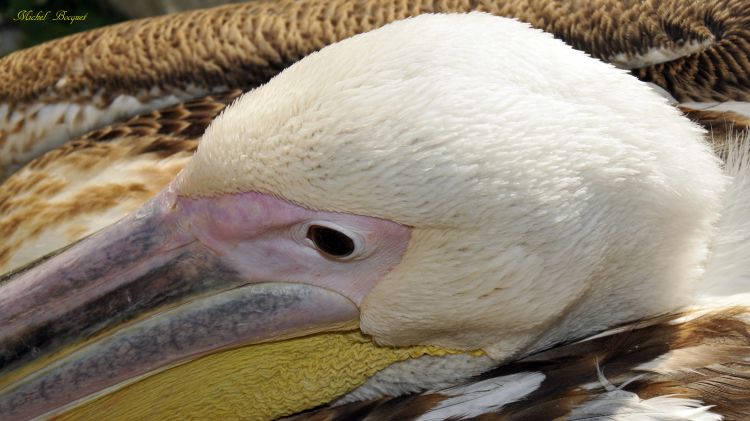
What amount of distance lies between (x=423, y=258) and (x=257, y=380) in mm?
463

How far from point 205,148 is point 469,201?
50 centimetres

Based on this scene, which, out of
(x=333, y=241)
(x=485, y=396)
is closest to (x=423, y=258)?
(x=333, y=241)

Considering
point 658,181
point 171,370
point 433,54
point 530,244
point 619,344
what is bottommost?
point 171,370

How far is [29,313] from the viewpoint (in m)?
1.93

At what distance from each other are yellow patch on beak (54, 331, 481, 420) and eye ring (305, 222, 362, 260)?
0.19 meters

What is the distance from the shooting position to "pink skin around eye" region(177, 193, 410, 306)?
1.84 m

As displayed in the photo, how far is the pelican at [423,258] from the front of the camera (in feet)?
5.70

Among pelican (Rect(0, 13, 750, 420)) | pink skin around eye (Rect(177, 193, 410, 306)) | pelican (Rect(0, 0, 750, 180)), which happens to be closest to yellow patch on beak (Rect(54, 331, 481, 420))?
pelican (Rect(0, 13, 750, 420))

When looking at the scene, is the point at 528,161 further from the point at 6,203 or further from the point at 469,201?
the point at 6,203

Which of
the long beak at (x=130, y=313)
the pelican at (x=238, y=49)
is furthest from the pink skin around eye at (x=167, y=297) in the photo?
the pelican at (x=238, y=49)

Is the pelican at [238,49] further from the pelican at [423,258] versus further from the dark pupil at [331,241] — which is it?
the dark pupil at [331,241]

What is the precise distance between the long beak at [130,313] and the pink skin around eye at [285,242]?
0.02 metres

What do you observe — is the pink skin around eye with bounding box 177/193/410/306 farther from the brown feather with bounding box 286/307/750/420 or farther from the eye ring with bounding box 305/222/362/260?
the brown feather with bounding box 286/307/750/420

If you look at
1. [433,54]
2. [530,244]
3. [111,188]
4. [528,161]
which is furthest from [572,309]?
[111,188]
